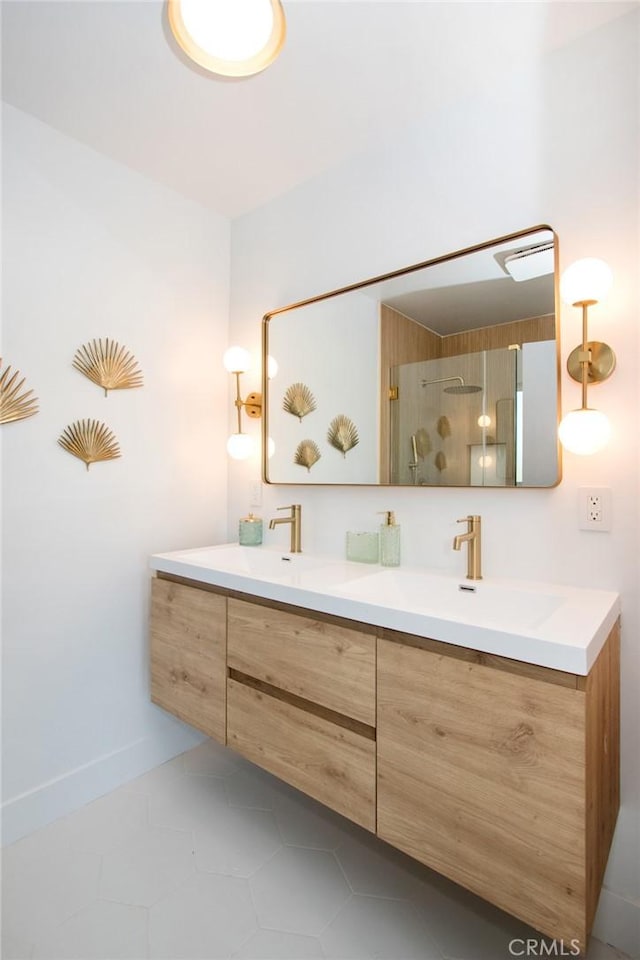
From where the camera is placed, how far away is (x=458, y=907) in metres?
1.32

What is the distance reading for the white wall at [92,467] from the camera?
5.26ft

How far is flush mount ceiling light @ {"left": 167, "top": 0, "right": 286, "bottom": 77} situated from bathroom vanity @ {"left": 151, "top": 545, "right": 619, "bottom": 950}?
1392mm

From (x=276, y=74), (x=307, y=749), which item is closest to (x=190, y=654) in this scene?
(x=307, y=749)

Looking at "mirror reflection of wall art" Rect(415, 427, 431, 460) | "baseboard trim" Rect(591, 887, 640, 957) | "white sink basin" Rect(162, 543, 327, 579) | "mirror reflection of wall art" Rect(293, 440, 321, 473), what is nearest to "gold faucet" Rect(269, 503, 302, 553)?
"white sink basin" Rect(162, 543, 327, 579)

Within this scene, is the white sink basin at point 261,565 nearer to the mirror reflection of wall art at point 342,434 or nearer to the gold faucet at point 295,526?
the gold faucet at point 295,526

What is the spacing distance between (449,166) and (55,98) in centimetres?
127

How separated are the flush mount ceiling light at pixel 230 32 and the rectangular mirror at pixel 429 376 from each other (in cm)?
70

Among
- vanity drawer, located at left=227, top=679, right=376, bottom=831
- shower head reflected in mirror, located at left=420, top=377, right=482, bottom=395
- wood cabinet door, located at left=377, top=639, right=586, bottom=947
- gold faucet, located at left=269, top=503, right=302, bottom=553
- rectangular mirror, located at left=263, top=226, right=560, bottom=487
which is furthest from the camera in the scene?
gold faucet, located at left=269, top=503, right=302, bottom=553

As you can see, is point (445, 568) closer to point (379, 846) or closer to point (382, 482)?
point (382, 482)

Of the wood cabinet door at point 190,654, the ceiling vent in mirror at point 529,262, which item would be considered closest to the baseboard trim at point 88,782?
the wood cabinet door at point 190,654

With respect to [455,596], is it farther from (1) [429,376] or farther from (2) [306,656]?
(1) [429,376]

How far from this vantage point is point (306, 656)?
4.19 feet

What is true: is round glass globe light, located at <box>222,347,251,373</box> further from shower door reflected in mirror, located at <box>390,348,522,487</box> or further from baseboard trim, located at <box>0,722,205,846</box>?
baseboard trim, located at <box>0,722,205,846</box>

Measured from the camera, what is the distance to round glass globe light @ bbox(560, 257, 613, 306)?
3.99 feet
